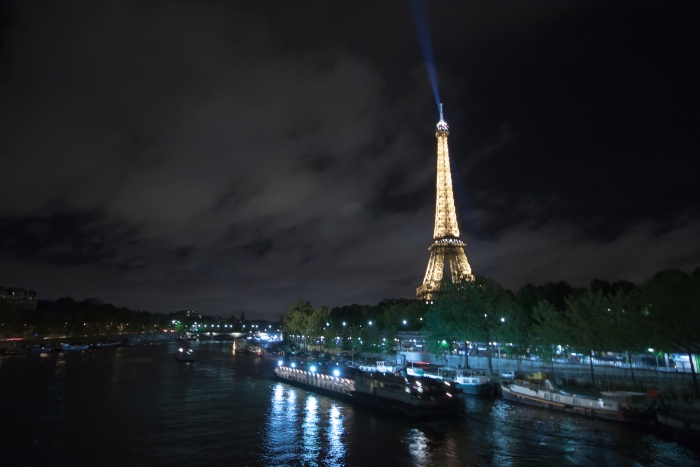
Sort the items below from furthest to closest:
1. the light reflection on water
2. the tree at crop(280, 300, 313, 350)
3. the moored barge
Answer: the tree at crop(280, 300, 313, 350) < the moored barge < the light reflection on water

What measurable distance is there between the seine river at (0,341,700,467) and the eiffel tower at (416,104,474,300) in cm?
7046

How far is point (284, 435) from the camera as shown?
3425cm

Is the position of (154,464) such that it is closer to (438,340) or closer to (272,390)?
(272,390)

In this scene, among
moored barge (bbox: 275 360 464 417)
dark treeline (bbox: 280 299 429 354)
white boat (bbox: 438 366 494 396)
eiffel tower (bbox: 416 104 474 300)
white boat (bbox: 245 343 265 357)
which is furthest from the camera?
white boat (bbox: 245 343 265 357)

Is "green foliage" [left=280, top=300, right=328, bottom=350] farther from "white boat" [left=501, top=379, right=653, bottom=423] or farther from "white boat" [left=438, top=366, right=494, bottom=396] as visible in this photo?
"white boat" [left=501, top=379, right=653, bottom=423]

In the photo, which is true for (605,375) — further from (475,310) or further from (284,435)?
(284,435)

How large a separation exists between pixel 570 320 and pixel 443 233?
64728 mm

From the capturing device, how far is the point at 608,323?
148 ft

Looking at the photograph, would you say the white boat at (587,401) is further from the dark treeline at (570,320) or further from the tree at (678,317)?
the dark treeline at (570,320)

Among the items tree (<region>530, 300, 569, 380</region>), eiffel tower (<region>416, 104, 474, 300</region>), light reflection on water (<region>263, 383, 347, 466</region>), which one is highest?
eiffel tower (<region>416, 104, 474, 300</region>)

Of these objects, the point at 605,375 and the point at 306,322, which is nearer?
the point at 605,375

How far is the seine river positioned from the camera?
2827 cm

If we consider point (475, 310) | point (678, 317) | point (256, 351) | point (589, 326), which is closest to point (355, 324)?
point (256, 351)

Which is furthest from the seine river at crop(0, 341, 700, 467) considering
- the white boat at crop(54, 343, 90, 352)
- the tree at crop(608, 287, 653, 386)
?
the white boat at crop(54, 343, 90, 352)
